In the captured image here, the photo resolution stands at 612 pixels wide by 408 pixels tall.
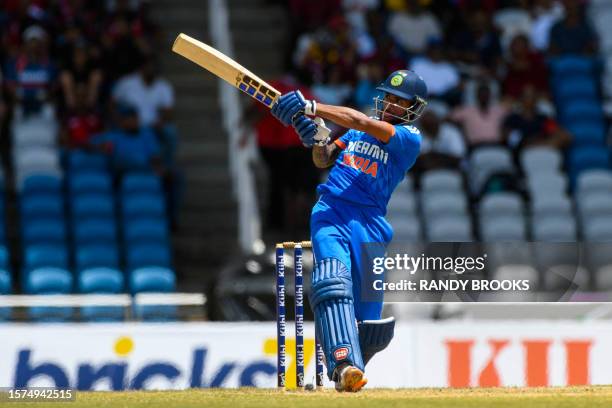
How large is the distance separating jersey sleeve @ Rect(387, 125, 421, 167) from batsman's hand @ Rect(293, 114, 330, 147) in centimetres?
36

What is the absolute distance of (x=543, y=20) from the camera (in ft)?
56.0

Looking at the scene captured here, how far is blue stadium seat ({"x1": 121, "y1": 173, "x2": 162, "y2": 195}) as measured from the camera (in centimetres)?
1452

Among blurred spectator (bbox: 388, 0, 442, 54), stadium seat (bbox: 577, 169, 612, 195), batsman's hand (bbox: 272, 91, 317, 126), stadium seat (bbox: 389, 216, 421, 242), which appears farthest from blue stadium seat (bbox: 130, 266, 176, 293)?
batsman's hand (bbox: 272, 91, 317, 126)

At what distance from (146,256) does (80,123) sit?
1.58m

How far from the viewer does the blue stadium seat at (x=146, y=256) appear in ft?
45.9

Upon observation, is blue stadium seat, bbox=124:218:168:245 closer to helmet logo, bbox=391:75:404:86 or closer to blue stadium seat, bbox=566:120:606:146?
blue stadium seat, bbox=566:120:606:146

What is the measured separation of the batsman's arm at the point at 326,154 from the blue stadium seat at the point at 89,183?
5930 mm

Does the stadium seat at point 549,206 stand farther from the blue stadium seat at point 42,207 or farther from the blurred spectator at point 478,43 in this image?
the blue stadium seat at point 42,207

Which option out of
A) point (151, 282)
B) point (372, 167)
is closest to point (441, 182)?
point (151, 282)

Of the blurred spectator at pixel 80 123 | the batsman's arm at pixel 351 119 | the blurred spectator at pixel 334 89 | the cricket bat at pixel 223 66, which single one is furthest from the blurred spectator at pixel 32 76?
the batsman's arm at pixel 351 119

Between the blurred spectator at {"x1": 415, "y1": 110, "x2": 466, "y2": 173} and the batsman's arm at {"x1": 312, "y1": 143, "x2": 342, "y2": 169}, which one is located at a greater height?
the blurred spectator at {"x1": 415, "y1": 110, "x2": 466, "y2": 173}

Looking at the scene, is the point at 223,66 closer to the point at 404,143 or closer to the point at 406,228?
the point at 404,143

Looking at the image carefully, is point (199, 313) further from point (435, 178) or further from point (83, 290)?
point (435, 178)

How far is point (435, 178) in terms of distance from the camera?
48.0ft
